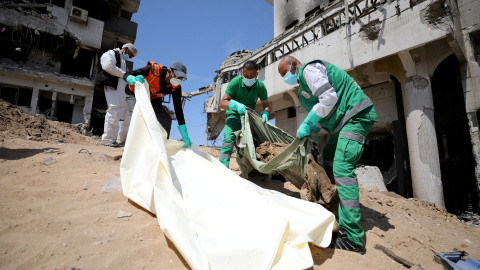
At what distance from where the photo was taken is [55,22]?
44.7 ft

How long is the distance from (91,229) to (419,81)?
23.4 ft

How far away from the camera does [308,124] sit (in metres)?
2.20

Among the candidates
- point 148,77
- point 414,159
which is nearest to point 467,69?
point 414,159

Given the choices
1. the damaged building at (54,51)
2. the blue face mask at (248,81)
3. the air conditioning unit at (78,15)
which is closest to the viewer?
the blue face mask at (248,81)

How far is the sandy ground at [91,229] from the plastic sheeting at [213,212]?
0.47 feet

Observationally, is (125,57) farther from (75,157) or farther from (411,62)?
(411,62)

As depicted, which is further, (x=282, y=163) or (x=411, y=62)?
(x=411, y=62)

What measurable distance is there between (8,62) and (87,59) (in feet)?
14.4

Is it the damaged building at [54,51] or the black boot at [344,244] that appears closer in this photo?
the black boot at [344,244]

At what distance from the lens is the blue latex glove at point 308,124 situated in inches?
84.0

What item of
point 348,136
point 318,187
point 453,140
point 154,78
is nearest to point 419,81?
point 453,140

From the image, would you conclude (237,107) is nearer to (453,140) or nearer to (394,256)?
(394,256)

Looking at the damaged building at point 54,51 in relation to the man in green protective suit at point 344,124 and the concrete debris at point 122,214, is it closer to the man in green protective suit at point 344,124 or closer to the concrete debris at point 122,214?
the concrete debris at point 122,214

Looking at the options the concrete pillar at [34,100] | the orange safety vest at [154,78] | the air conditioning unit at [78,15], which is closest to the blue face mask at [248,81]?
the orange safety vest at [154,78]
